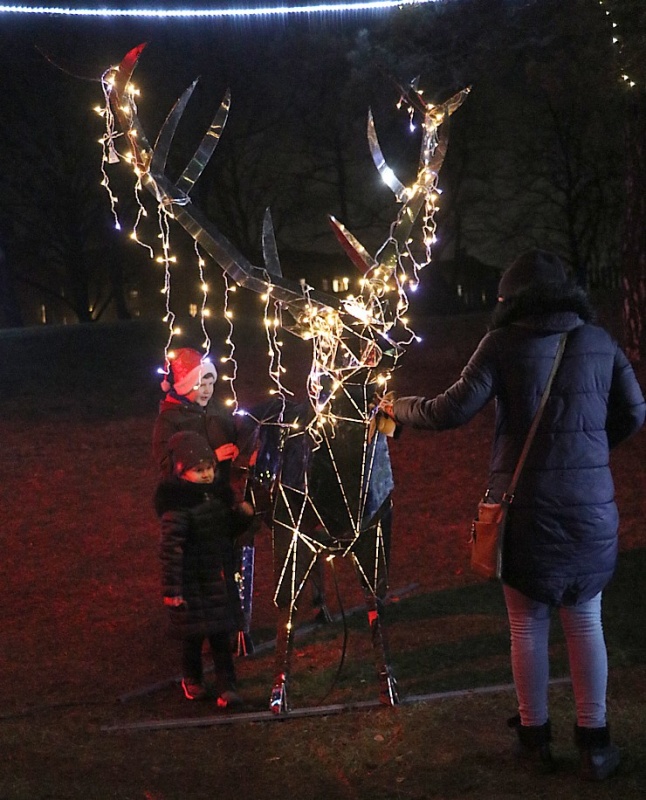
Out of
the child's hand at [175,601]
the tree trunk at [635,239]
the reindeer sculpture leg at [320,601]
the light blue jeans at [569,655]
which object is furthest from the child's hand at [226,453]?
the tree trunk at [635,239]

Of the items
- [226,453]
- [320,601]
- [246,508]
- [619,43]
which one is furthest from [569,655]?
[619,43]

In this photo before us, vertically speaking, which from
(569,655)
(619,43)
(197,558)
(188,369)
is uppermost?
(619,43)

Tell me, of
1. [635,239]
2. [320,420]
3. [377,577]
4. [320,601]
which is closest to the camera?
[320,420]

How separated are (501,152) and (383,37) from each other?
17535 mm

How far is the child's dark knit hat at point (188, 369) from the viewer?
537 centimetres

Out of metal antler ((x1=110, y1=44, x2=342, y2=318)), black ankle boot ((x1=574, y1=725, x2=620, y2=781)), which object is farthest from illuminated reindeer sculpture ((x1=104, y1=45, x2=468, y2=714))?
black ankle boot ((x1=574, y1=725, x2=620, y2=781))

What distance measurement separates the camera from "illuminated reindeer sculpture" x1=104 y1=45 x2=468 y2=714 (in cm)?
479

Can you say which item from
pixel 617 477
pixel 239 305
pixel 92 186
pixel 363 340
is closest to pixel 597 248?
pixel 239 305

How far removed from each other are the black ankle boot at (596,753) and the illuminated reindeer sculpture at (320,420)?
118cm

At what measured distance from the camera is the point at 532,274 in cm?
394

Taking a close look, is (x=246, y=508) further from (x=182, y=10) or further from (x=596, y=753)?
(x=182, y=10)

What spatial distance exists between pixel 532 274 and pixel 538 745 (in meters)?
1.77

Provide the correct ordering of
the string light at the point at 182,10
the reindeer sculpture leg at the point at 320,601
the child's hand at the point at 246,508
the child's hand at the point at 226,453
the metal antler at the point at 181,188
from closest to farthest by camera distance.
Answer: the metal antler at the point at 181,188, the child's hand at the point at 246,508, the child's hand at the point at 226,453, the reindeer sculpture leg at the point at 320,601, the string light at the point at 182,10

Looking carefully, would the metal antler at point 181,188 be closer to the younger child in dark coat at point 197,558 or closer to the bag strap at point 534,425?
the younger child in dark coat at point 197,558
